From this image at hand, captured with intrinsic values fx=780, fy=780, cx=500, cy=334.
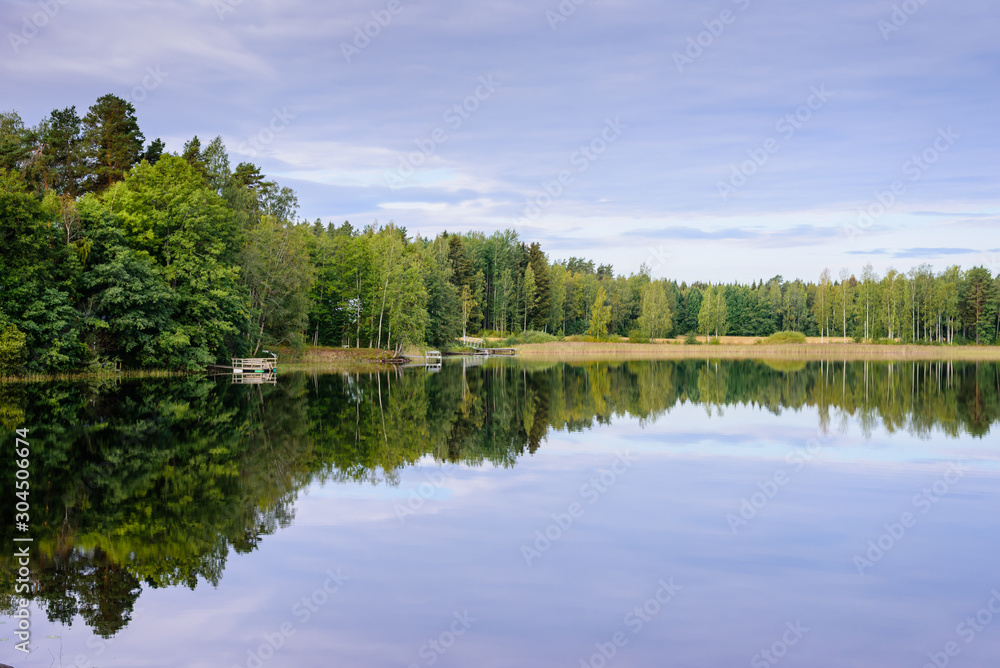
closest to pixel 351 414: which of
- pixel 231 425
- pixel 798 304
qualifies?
pixel 231 425

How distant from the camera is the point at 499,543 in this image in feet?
42.8

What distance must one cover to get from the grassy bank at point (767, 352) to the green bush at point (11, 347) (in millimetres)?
62115

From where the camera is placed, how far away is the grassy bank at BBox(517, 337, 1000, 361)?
98.4 m

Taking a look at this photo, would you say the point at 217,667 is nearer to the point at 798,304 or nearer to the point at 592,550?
the point at 592,550

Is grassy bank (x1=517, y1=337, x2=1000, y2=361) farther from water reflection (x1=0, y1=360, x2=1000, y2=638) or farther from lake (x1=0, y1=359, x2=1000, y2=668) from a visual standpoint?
lake (x1=0, y1=359, x2=1000, y2=668)

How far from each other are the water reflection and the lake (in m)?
0.10

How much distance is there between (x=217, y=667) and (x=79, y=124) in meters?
62.1

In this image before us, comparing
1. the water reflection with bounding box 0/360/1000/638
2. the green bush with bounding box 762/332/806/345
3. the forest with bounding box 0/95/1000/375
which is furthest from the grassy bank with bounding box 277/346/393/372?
the green bush with bounding box 762/332/806/345

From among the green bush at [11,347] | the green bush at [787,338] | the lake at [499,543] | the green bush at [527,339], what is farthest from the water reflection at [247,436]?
the green bush at [787,338]

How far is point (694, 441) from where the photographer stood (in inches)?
976

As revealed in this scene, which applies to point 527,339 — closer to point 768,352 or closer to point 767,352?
point 767,352

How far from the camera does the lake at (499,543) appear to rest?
29.8 feet

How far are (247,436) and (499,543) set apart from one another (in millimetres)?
13023

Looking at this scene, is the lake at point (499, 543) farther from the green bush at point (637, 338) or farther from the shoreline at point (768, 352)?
the green bush at point (637, 338)
